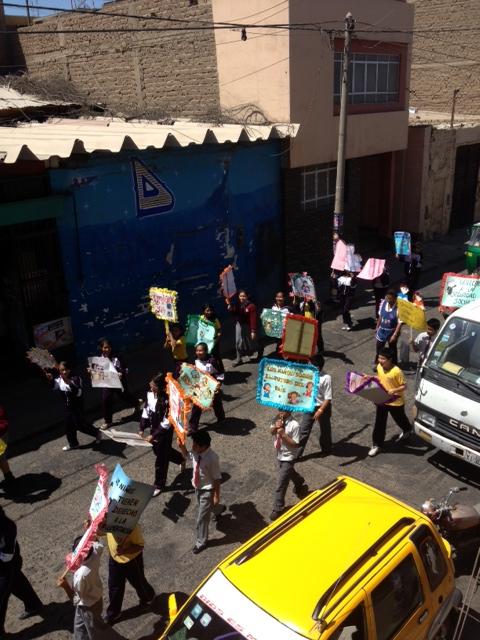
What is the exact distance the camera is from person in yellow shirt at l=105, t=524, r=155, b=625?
522 centimetres

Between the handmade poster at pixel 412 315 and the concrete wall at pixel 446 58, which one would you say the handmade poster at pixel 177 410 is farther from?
the concrete wall at pixel 446 58

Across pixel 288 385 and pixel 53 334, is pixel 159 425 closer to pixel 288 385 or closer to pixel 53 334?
pixel 288 385

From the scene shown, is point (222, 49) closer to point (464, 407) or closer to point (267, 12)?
point (267, 12)

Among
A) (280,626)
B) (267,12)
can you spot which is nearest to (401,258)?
(267,12)

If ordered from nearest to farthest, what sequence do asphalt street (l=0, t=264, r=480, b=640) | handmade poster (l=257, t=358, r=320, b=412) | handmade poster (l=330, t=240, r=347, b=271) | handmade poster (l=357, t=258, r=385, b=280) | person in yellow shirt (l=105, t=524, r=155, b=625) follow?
1. person in yellow shirt (l=105, t=524, r=155, b=625)
2. asphalt street (l=0, t=264, r=480, b=640)
3. handmade poster (l=257, t=358, r=320, b=412)
4. handmade poster (l=357, t=258, r=385, b=280)
5. handmade poster (l=330, t=240, r=347, b=271)

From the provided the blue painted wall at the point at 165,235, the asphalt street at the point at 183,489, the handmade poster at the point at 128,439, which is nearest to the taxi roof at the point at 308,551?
the asphalt street at the point at 183,489

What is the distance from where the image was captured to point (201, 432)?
627cm

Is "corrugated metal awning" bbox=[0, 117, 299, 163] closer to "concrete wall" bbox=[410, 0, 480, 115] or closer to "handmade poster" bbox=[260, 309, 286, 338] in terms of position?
"handmade poster" bbox=[260, 309, 286, 338]

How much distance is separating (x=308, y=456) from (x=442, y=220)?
16882 millimetres

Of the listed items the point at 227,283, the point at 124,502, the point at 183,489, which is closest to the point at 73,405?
the point at 183,489

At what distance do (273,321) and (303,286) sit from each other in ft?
4.32

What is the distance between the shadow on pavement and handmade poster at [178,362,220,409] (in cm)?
220

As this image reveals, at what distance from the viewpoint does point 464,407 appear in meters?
7.14

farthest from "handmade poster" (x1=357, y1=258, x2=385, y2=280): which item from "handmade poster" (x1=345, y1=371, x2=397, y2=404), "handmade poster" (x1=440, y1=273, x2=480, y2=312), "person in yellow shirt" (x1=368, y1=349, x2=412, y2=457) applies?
"handmade poster" (x1=345, y1=371, x2=397, y2=404)
